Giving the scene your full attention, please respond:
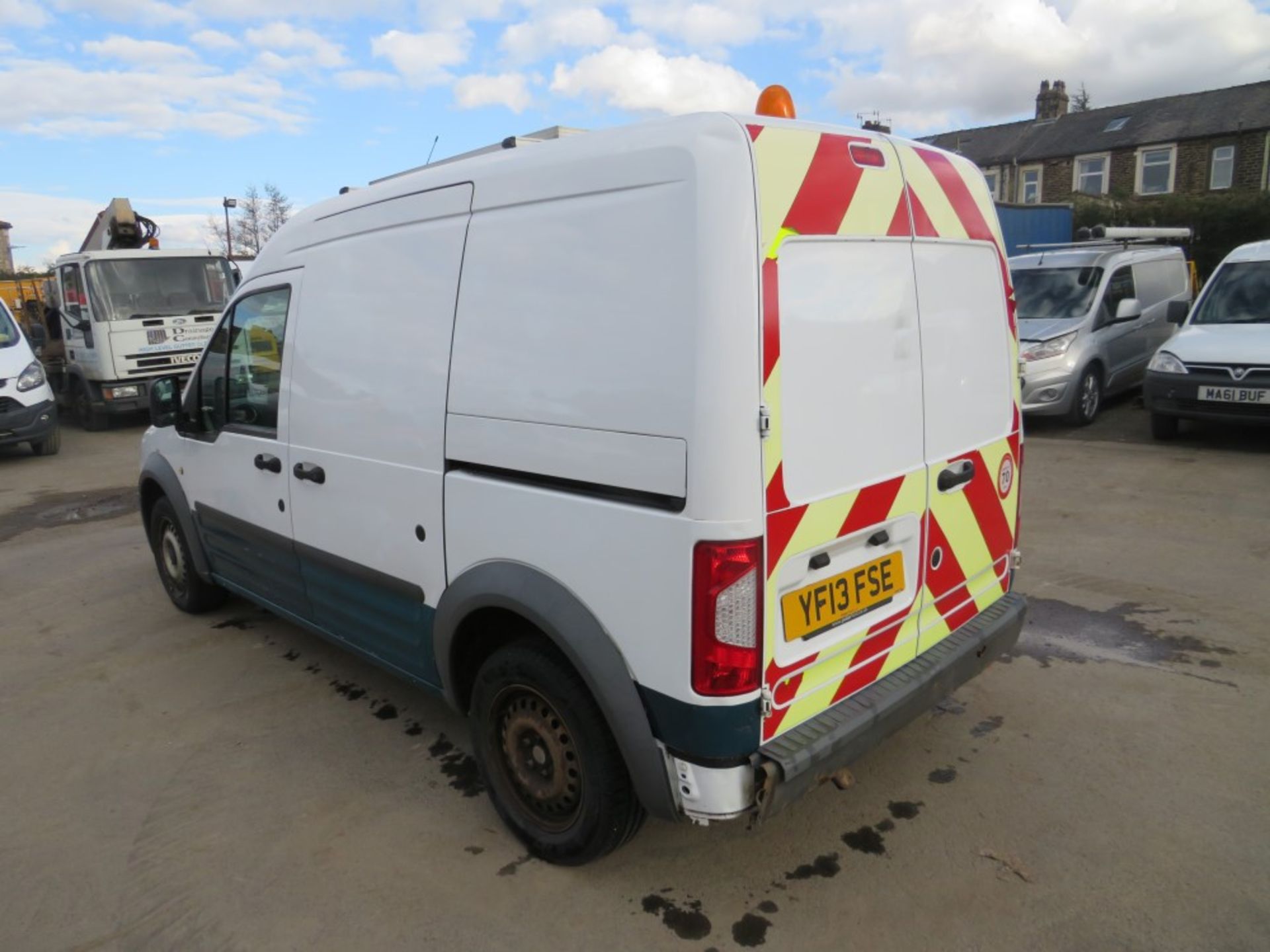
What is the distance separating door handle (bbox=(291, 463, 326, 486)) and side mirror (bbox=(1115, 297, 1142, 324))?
32.1ft

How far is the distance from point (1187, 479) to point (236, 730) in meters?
7.37

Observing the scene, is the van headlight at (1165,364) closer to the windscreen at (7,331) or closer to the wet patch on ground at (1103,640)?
the wet patch on ground at (1103,640)

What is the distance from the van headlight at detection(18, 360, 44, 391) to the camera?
412 inches

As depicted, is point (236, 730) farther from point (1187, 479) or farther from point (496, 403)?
point (1187, 479)

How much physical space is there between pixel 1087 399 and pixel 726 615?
30.4ft

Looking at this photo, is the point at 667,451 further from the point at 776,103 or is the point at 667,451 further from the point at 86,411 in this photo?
the point at 86,411

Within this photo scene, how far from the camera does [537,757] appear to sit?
284 centimetres

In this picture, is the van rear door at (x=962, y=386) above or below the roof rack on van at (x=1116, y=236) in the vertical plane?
Result: below

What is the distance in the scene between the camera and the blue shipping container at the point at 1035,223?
779 inches

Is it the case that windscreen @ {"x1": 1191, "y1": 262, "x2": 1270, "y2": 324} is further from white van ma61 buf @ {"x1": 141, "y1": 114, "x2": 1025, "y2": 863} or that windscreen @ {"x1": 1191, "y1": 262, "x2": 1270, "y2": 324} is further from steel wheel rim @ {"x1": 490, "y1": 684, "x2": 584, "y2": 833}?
steel wheel rim @ {"x1": 490, "y1": 684, "x2": 584, "y2": 833}

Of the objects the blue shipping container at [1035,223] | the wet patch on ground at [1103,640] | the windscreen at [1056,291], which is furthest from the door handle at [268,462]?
the blue shipping container at [1035,223]

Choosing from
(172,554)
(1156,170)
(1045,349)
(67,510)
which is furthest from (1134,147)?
(172,554)

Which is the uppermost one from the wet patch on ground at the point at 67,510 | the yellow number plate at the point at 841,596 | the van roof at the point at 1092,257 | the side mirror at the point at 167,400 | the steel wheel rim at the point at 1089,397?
the van roof at the point at 1092,257

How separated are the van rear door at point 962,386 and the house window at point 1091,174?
3335 cm
